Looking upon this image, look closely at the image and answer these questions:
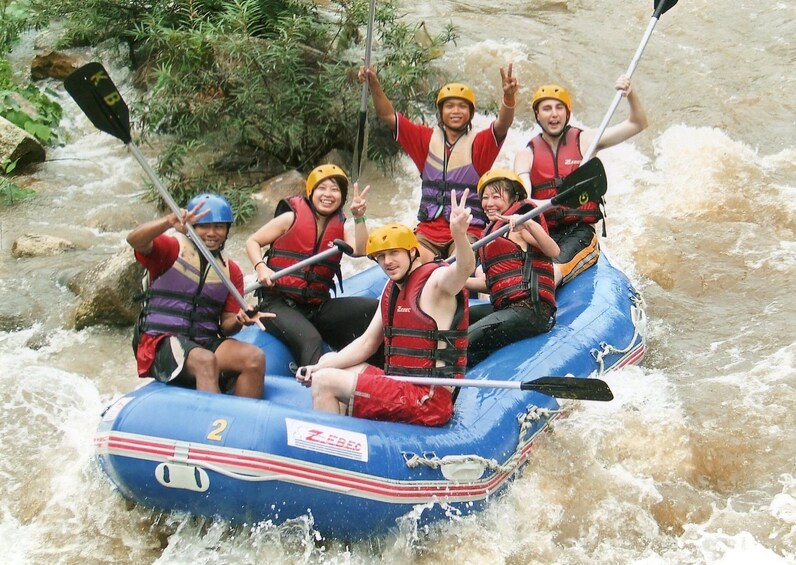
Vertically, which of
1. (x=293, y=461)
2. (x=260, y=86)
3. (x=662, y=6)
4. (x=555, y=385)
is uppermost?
(x=662, y=6)

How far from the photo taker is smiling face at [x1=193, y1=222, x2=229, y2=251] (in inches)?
160

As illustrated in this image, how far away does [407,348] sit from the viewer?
3830 mm

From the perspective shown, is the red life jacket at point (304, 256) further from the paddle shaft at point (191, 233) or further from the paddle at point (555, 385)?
the paddle at point (555, 385)

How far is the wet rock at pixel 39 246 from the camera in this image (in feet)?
22.3

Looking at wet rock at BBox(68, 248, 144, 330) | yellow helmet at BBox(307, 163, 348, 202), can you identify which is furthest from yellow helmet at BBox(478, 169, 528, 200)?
wet rock at BBox(68, 248, 144, 330)

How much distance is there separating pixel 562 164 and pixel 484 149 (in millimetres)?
511

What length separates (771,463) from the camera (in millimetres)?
4250

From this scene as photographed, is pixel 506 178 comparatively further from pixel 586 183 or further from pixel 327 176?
pixel 327 176

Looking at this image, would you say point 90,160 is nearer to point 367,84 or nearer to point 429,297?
point 367,84

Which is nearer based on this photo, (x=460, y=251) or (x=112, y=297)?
(x=460, y=251)

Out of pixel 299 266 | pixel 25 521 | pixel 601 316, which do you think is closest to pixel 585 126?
pixel 601 316

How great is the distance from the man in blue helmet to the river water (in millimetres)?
632

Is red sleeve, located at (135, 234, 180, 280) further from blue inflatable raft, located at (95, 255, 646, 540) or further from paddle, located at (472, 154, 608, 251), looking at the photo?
paddle, located at (472, 154, 608, 251)

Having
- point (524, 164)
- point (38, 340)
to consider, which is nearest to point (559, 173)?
point (524, 164)
